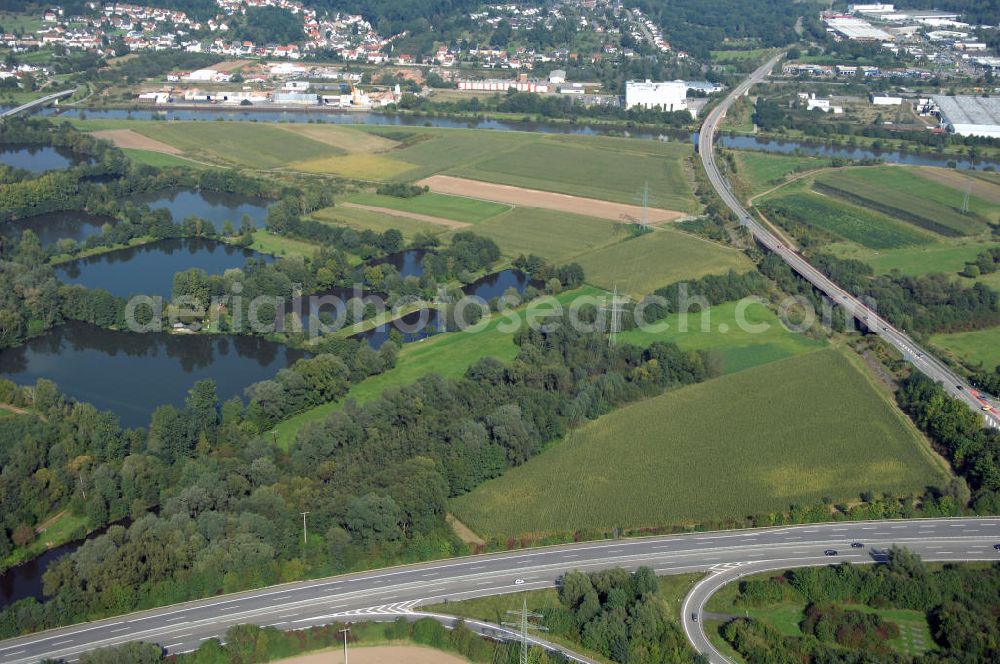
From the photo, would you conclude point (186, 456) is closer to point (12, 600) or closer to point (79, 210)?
point (12, 600)

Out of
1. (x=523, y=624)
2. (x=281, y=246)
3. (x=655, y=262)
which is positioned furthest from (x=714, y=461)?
(x=281, y=246)

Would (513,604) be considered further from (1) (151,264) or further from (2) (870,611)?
(1) (151,264)

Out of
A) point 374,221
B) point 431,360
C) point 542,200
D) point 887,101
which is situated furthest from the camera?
point 887,101

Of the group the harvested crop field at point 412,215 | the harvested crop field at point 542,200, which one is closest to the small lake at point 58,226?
the harvested crop field at point 412,215

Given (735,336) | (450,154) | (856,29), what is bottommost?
(735,336)

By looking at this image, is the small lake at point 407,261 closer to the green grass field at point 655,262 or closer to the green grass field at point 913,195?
the green grass field at point 655,262

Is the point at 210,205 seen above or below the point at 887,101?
below
